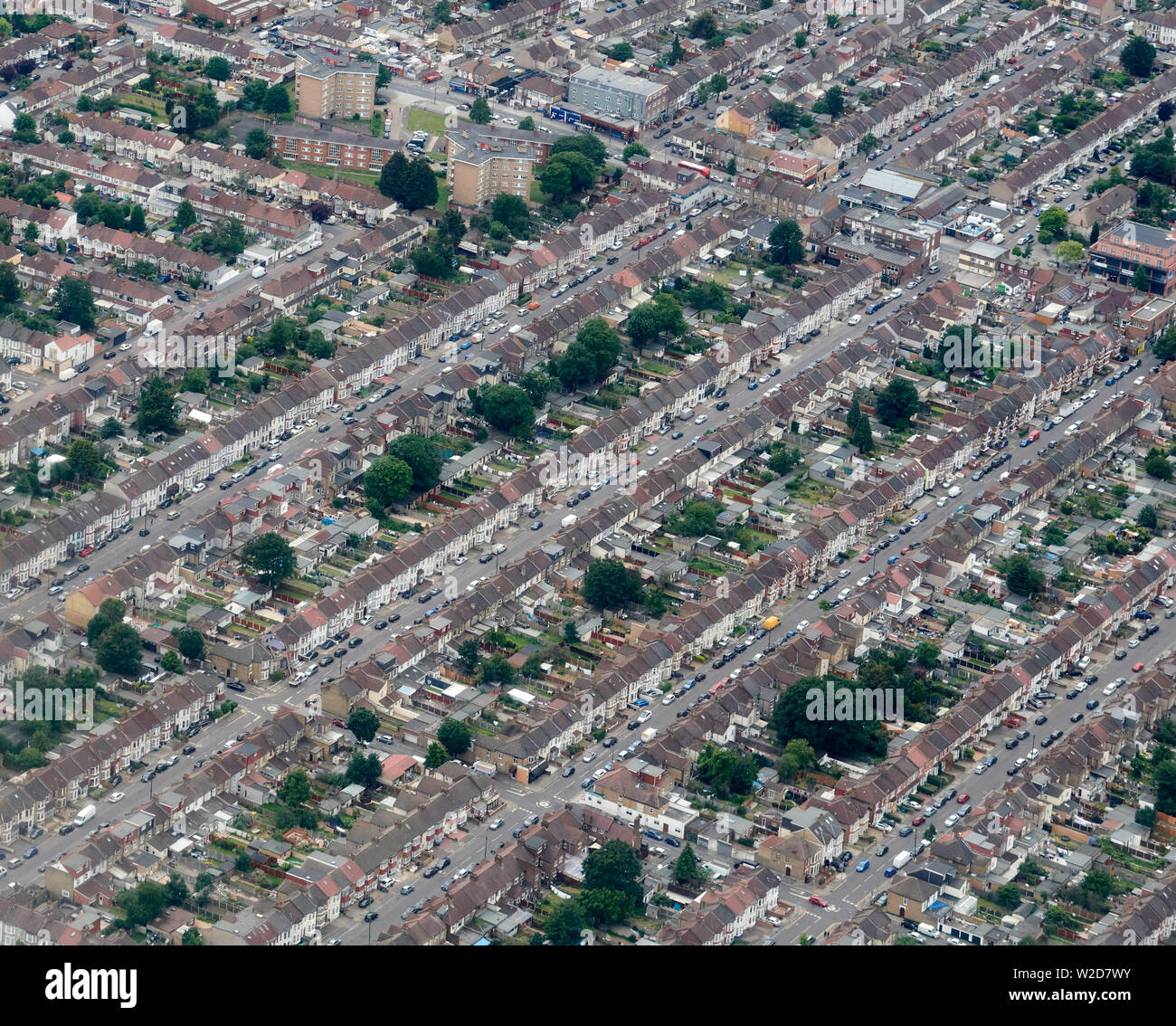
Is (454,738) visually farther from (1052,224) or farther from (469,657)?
(1052,224)

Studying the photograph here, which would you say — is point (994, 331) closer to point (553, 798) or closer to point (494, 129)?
point (494, 129)

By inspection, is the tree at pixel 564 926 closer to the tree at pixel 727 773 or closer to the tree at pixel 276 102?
the tree at pixel 727 773

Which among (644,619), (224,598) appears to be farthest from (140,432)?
(644,619)

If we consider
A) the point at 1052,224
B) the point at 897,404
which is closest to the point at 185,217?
the point at 897,404

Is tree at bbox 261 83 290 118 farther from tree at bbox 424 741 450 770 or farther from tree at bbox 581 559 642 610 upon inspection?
tree at bbox 424 741 450 770

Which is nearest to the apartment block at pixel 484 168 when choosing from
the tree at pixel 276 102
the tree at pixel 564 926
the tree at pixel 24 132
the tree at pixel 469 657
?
the tree at pixel 276 102

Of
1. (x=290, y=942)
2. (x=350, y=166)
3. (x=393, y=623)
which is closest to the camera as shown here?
(x=290, y=942)

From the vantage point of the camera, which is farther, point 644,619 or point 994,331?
point 994,331

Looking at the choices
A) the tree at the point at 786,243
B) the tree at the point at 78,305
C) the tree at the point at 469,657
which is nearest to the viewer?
the tree at the point at 469,657
